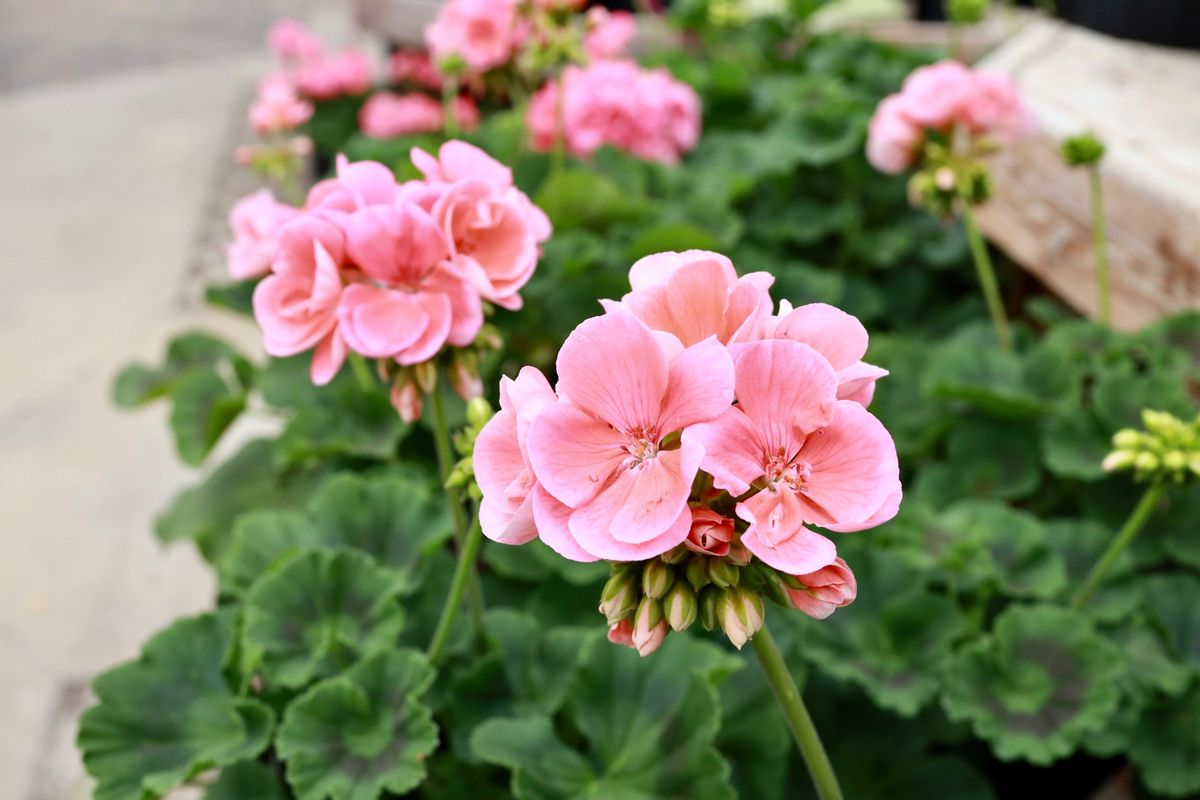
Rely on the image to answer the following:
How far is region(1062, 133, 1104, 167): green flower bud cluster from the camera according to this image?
4.80 ft

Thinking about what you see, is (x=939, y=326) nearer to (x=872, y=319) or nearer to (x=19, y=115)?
(x=872, y=319)

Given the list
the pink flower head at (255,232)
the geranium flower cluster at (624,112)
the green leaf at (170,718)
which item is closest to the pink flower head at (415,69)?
the geranium flower cluster at (624,112)

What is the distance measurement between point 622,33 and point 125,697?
166cm

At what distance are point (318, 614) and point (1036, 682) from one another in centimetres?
75

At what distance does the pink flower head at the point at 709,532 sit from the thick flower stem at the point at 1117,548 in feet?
2.16

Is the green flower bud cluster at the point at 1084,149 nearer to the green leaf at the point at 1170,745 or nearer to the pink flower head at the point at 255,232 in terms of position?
the green leaf at the point at 1170,745

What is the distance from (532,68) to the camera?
1.62m

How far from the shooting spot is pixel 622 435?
0.61 metres

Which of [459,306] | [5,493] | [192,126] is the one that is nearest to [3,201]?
[192,126]

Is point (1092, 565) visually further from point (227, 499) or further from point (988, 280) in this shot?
point (227, 499)

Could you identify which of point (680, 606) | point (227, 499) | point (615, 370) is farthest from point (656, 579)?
point (227, 499)

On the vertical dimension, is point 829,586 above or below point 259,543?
above

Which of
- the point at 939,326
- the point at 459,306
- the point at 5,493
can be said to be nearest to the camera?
the point at 459,306

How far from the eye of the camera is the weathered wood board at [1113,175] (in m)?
1.56
